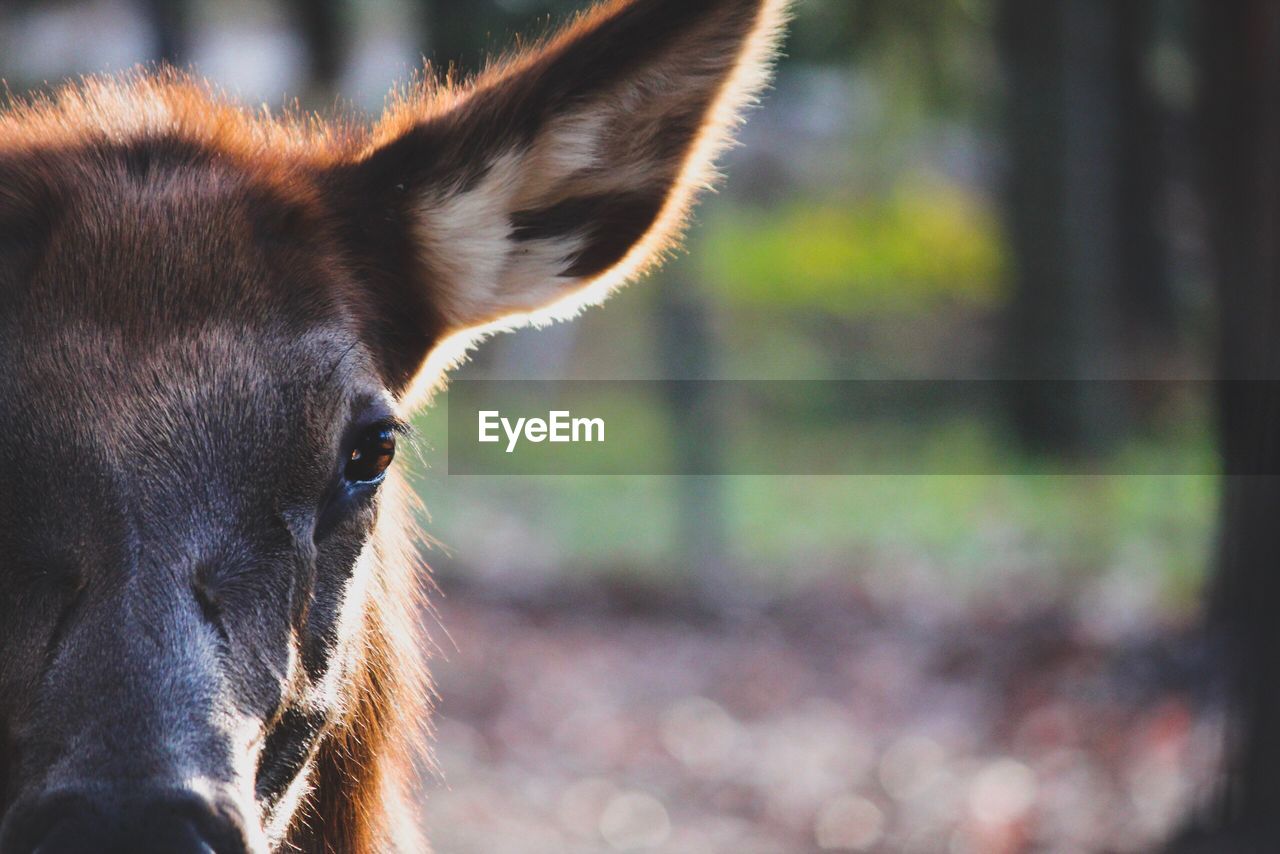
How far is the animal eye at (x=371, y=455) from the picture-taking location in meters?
3.24

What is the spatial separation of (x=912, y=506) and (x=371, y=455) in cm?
1250

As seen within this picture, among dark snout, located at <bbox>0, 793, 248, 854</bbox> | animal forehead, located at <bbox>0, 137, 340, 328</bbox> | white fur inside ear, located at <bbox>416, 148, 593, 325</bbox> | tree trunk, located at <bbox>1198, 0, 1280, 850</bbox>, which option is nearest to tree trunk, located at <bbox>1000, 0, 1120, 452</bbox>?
tree trunk, located at <bbox>1198, 0, 1280, 850</bbox>

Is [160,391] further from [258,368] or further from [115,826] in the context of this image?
[115,826]

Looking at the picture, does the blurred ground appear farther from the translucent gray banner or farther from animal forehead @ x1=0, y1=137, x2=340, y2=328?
animal forehead @ x1=0, y1=137, x2=340, y2=328

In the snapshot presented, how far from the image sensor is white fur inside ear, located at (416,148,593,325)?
12.2ft

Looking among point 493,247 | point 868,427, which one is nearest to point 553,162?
point 493,247

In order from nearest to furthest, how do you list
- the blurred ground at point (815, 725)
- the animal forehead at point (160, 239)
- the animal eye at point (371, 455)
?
the animal forehead at point (160, 239) → the animal eye at point (371, 455) → the blurred ground at point (815, 725)

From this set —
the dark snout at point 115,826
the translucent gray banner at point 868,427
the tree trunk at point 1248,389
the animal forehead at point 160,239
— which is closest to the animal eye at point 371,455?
the animal forehead at point 160,239

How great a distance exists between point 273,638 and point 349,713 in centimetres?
80

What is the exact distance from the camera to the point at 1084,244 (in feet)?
56.1

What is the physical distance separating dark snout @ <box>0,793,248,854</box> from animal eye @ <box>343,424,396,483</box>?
3.26 ft

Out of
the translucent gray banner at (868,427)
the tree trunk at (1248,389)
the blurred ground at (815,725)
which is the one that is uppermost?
the tree trunk at (1248,389)

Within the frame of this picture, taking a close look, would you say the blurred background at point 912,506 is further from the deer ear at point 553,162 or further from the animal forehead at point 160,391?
the animal forehead at point 160,391

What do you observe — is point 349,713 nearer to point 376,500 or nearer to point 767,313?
point 376,500
